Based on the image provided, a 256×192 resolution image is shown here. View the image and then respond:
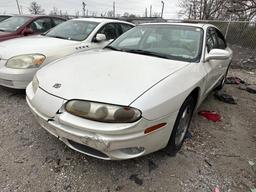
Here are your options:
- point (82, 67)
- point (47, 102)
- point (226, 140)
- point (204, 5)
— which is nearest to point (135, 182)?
point (47, 102)

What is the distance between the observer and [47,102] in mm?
1929

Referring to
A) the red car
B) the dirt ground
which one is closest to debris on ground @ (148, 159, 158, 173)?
the dirt ground

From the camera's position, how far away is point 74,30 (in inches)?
183

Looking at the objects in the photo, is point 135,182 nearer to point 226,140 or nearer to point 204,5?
point 226,140

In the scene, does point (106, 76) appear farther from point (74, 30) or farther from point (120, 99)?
point (74, 30)

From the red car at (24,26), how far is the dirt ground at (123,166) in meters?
3.17

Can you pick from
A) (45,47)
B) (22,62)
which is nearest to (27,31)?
(45,47)

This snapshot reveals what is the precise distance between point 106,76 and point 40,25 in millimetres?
4924

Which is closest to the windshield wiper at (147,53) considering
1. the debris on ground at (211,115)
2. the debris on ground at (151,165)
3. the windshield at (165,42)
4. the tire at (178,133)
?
the windshield at (165,42)

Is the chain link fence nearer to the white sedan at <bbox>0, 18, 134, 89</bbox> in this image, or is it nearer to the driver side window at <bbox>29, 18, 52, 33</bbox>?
the white sedan at <bbox>0, 18, 134, 89</bbox>

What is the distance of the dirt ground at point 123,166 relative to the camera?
1.94 m

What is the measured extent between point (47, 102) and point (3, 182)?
2.73ft

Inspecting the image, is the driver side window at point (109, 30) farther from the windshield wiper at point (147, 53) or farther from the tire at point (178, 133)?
the tire at point (178, 133)

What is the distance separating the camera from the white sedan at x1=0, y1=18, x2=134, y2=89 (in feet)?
10.9
